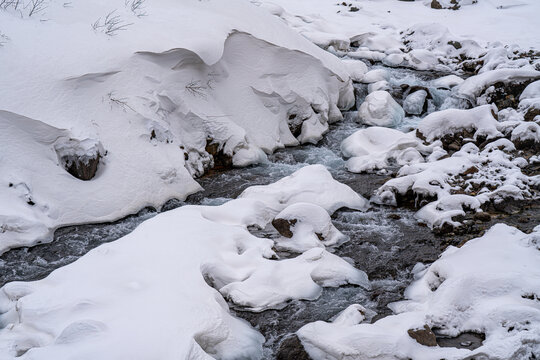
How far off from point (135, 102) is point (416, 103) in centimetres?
559

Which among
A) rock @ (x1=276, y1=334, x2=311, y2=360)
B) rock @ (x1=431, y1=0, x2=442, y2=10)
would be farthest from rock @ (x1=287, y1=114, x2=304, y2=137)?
rock @ (x1=431, y1=0, x2=442, y2=10)

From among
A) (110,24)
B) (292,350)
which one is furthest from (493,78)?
(292,350)

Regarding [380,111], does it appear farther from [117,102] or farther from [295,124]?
[117,102]

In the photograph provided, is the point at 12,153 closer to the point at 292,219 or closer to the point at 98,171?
the point at 98,171

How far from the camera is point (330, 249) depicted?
566cm

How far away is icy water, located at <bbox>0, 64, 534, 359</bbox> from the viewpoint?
4.56m

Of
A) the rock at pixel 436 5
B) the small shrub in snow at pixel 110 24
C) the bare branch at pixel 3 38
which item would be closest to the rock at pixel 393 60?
the rock at pixel 436 5

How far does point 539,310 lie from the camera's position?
3980 mm

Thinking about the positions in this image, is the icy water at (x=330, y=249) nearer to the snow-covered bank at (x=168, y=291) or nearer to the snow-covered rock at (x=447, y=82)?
the snow-covered bank at (x=168, y=291)

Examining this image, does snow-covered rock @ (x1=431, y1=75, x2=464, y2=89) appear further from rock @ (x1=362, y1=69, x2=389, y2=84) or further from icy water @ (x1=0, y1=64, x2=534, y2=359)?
icy water @ (x1=0, y1=64, x2=534, y2=359)

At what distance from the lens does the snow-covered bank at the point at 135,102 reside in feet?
19.8

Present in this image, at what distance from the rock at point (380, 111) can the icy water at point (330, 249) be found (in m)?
1.77

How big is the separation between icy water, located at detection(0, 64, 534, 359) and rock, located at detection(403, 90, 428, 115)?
2.74 m

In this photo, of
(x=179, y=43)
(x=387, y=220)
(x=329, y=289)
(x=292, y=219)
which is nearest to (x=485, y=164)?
(x=387, y=220)
